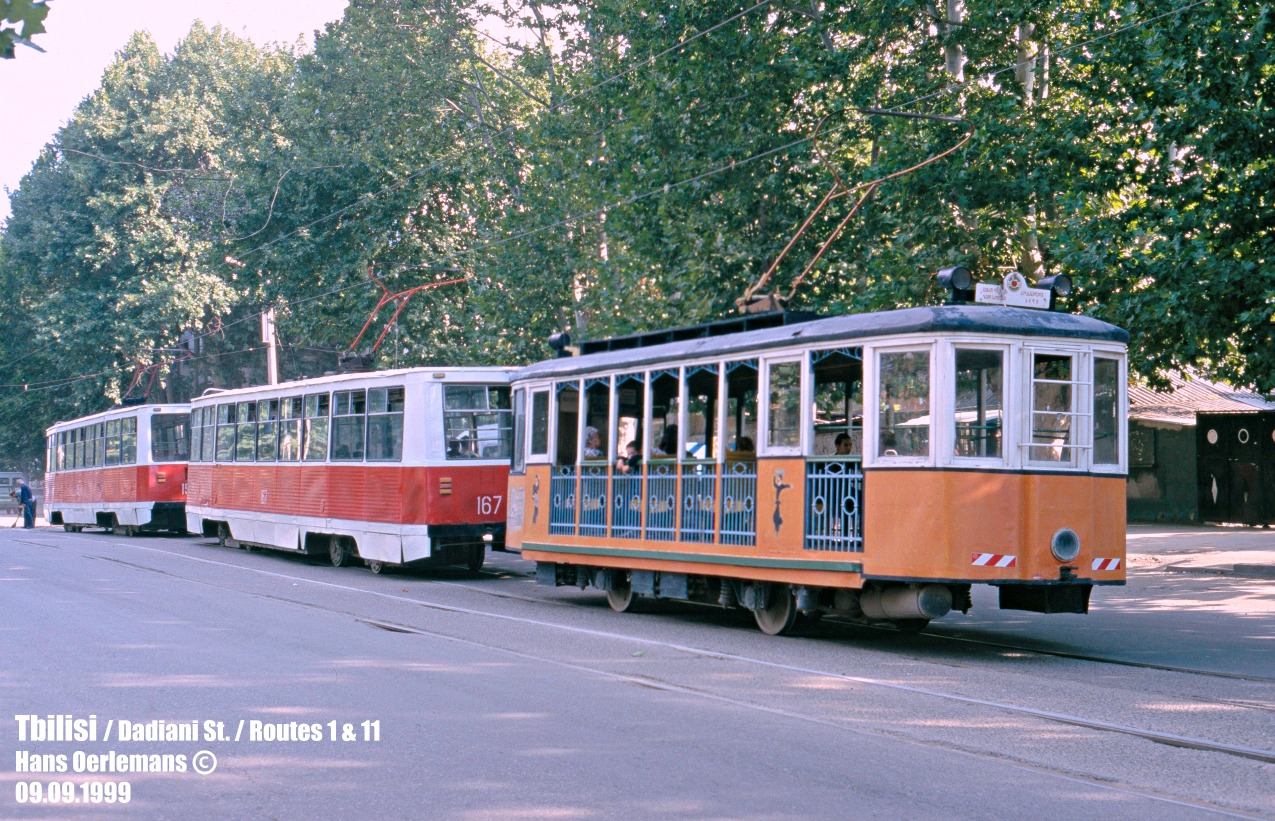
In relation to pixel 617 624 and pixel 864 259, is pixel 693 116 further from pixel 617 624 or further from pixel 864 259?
pixel 617 624

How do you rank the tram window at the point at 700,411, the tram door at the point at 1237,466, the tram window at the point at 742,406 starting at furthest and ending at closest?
the tram door at the point at 1237,466, the tram window at the point at 700,411, the tram window at the point at 742,406

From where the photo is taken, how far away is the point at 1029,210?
2431 cm

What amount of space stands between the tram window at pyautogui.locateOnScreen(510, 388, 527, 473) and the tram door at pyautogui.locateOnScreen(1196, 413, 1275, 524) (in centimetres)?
1960

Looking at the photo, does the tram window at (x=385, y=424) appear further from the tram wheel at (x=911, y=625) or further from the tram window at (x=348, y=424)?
the tram wheel at (x=911, y=625)

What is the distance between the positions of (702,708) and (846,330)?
4.71m

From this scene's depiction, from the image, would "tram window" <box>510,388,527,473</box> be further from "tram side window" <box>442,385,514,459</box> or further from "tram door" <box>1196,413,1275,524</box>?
"tram door" <box>1196,413,1275,524</box>

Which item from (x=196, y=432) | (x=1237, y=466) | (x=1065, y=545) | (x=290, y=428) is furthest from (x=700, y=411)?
(x=1237, y=466)

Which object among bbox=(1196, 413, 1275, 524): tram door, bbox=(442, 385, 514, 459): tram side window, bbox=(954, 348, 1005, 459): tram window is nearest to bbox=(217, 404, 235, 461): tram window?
bbox=(442, 385, 514, 459): tram side window

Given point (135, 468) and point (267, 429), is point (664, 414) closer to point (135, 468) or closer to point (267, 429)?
point (267, 429)

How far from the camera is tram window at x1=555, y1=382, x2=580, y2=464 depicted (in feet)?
56.0

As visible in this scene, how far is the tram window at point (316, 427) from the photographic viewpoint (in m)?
23.8

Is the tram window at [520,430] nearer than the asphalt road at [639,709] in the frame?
No

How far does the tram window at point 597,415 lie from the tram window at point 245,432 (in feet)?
41.6

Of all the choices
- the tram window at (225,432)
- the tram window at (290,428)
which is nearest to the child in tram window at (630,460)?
the tram window at (290,428)
